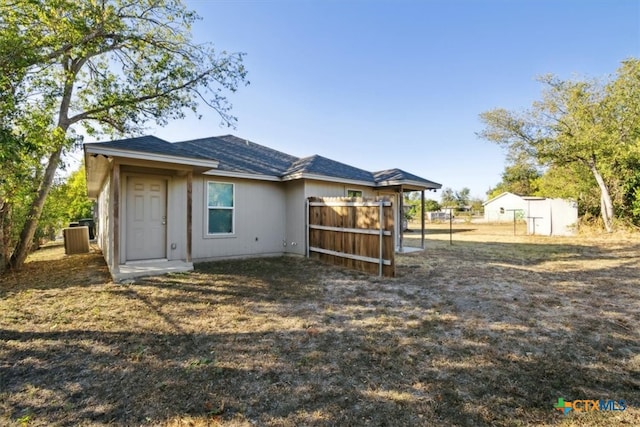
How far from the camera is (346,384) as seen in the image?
244 cm

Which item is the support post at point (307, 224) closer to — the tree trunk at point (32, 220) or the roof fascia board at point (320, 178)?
the roof fascia board at point (320, 178)

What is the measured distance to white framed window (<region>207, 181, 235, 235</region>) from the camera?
317 inches

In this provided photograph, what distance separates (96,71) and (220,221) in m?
6.60

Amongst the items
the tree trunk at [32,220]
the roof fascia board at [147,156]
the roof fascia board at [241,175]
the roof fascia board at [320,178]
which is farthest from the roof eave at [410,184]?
the tree trunk at [32,220]

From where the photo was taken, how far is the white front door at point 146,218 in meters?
6.91

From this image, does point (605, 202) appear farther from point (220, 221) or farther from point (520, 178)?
point (520, 178)

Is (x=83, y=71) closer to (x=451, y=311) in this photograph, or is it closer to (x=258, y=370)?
(x=258, y=370)

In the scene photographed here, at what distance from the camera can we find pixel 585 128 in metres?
14.4

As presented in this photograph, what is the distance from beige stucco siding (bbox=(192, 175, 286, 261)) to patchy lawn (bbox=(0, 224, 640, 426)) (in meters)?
2.22

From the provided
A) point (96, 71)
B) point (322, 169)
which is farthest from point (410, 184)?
point (96, 71)

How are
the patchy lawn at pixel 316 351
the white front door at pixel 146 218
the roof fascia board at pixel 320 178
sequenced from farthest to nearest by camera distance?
the roof fascia board at pixel 320 178
the white front door at pixel 146 218
the patchy lawn at pixel 316 351

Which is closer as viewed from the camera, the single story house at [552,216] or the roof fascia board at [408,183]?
the roof fascia board at [408,183]

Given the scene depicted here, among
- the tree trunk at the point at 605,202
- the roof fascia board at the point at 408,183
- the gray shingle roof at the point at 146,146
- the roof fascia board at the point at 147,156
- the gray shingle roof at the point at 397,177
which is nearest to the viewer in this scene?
the roof fascia board at the point at 147,156

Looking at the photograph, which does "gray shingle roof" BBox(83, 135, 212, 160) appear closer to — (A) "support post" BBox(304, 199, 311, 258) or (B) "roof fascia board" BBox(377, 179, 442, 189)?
(A) "support post" BBox(304, 199, 311, 258)
